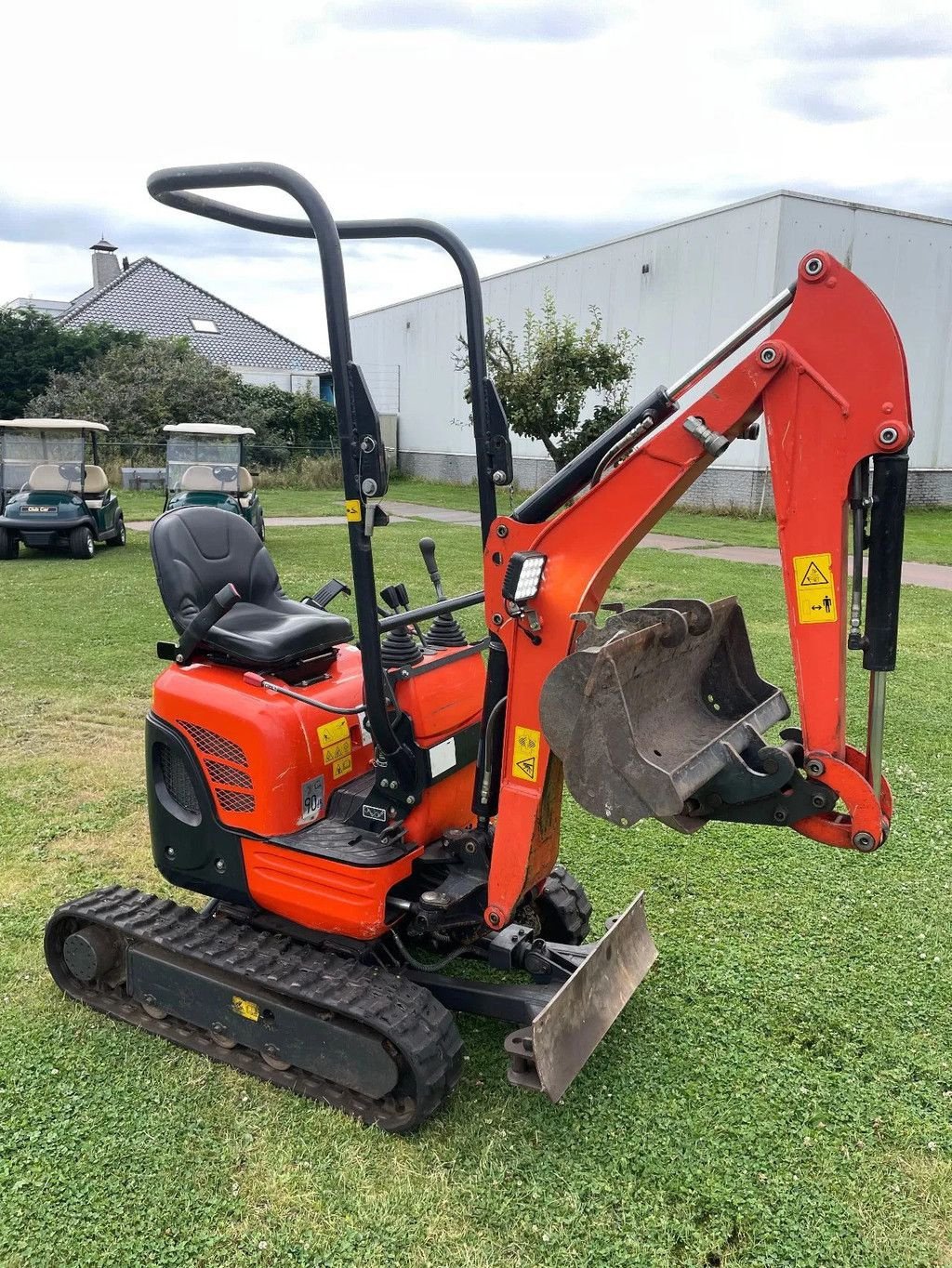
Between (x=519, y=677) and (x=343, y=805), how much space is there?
0.92 meters

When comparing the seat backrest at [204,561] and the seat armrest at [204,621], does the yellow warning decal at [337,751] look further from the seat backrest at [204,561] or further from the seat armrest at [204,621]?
the seat backrest at [204,561]

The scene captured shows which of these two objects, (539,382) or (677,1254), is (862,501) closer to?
(677,1254)

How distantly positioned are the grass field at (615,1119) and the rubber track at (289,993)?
0.25 ft

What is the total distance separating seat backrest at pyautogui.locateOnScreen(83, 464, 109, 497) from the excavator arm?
12797mm

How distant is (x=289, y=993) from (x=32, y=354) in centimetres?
3189

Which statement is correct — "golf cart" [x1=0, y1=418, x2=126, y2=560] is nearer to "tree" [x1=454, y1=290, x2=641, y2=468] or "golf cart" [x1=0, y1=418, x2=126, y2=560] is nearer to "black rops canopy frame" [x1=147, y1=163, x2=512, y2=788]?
"tree" [x1=454, y1=290, x2=641, y2=468]

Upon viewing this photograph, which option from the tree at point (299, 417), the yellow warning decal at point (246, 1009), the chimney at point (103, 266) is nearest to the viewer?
the yellow warning decal at point (246, 1009)

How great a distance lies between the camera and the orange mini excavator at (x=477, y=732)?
105 inches

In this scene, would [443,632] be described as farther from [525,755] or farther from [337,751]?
[525,755]

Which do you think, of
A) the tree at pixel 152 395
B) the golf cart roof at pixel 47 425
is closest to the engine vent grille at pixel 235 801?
the golf cart roof at pixel 47 425

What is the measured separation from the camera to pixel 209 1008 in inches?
132

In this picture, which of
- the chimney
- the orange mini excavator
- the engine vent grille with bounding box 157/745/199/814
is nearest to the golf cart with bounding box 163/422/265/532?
the orange mini excavator

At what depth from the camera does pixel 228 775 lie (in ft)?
11.4

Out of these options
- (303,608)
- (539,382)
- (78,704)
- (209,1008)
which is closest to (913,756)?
(303,608)
